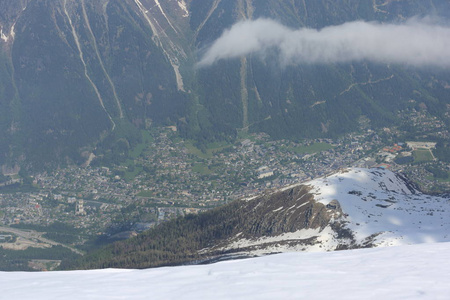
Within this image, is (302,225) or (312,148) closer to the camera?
(302,225)

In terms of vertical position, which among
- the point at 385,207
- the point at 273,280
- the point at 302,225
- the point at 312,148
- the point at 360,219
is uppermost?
the point at 312,148

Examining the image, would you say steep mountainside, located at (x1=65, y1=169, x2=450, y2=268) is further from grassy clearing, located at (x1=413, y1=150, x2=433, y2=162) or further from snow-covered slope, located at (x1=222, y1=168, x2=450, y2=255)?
grassy clearing, located at (x1=413, y1=150, x2=433, y2=162)

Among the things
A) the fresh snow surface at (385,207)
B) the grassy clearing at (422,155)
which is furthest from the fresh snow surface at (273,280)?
the grassy clearing at (422,155)

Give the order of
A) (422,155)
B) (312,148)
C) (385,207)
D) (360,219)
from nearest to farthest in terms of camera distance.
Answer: (360,219)
(385,207)
(422,155)
(312,148)

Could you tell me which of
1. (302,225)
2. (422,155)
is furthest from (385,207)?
(422,155)

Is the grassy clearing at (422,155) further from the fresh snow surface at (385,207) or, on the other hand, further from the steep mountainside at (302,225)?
the steep mountainside at (302,225)

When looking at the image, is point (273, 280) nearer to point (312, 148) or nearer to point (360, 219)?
point (360, 219)

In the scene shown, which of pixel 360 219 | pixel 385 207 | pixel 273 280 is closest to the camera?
pixel 273 280

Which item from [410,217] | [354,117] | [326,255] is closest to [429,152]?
[354,117]
